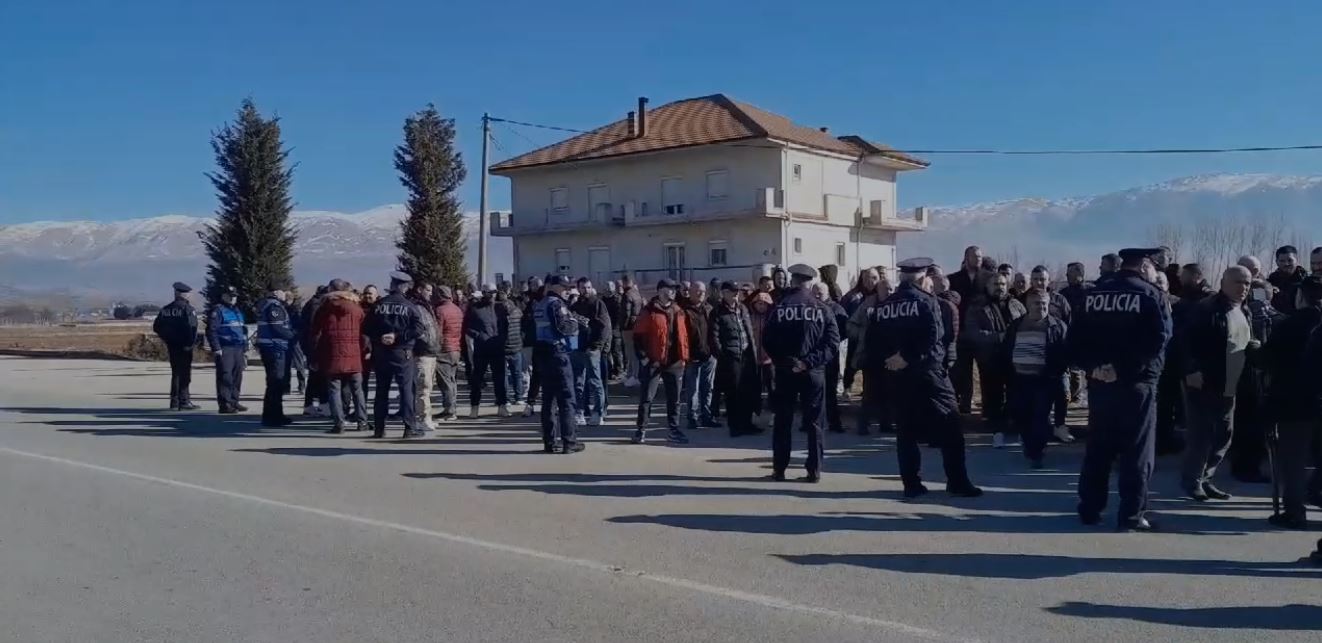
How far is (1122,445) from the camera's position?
8.02m

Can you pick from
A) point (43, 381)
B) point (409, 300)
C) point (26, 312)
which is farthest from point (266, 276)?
point (26, 312)

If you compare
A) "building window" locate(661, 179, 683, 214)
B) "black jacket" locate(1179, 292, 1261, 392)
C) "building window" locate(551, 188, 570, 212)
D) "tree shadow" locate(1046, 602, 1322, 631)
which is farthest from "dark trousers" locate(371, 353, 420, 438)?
"building window" locate(551, 188, 570, 212)

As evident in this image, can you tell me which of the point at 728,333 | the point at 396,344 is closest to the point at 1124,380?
the point at 728,333

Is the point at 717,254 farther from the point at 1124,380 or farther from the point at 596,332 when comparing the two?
the point at 1124,380

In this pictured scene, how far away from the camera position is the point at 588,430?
14195 mm

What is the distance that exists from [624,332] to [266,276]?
3098cm

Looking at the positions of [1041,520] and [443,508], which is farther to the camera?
[443,508]

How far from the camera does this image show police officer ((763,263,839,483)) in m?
9.91

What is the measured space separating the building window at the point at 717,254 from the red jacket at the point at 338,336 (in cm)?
3268

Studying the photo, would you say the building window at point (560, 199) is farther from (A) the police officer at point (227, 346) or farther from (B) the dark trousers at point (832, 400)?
(B) the dark trousers at point (832, 400)

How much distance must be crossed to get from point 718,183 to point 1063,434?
113ft

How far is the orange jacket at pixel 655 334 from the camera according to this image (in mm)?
12797

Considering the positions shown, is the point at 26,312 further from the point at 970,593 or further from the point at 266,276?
the point at 970,593

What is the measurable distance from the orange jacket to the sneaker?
4.11 metres
